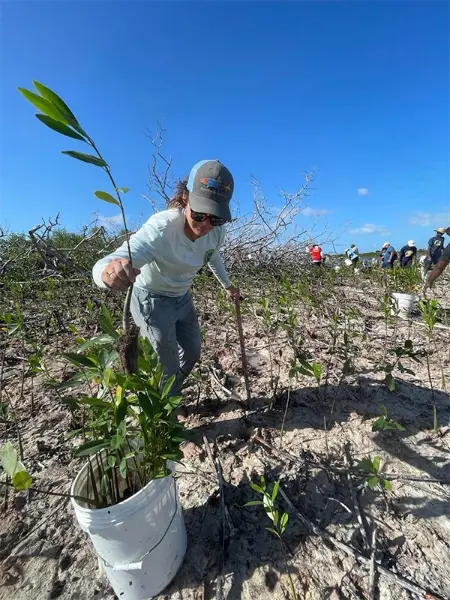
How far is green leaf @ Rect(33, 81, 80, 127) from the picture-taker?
29.5 inches

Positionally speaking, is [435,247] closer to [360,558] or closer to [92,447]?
[360,558]

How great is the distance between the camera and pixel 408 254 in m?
9.55

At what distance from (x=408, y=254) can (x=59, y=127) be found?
1060cm

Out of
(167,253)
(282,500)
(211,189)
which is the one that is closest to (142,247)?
(167,253)

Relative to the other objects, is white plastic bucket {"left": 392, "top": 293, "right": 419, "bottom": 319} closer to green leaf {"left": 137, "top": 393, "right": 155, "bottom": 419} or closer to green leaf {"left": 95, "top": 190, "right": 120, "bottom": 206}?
green leaf {"left": 137, "top": 393, "right": 155, "bottom": 419}

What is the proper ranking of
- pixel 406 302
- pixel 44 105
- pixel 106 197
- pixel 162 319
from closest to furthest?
pixel 44 105
pixel 106 197
pixel 162 319
pixel 406 302

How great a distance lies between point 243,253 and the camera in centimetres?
691

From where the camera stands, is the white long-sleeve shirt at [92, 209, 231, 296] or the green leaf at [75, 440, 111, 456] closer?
the green leaf at [75, 440, 111, 456]

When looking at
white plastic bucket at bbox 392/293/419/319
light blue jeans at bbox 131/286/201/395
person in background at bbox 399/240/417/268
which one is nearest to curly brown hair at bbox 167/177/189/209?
light blue jeans at bbox 131/286/201/395

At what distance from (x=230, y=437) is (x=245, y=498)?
0.44m

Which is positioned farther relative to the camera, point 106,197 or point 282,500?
point 282,500

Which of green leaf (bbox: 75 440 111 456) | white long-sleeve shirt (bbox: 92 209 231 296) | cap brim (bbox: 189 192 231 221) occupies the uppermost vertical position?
cap brim (bbox: 189 192 231 221)

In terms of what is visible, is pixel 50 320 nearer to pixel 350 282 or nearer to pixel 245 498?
pixel 245 498

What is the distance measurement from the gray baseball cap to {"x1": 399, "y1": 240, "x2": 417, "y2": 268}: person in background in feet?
30.2
